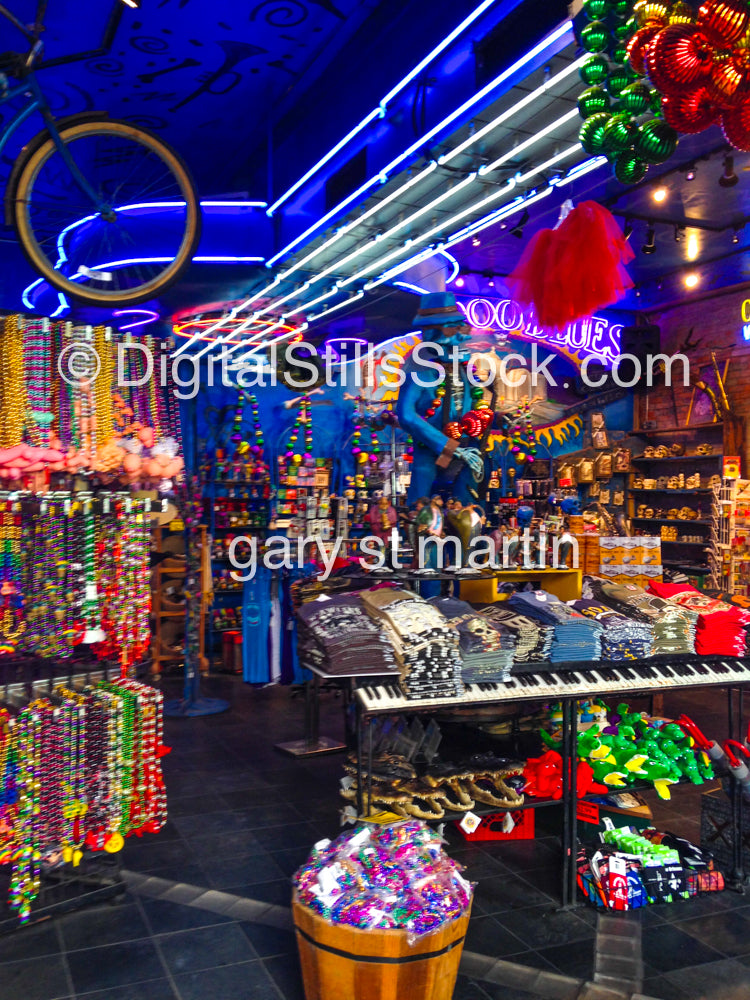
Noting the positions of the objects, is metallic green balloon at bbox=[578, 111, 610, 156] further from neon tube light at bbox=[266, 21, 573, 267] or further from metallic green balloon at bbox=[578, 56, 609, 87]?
neon tube light at bbox=[266, 21, 573, 267]

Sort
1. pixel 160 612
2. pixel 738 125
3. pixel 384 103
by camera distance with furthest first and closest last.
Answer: pixel 160 612, pixel 384 103, pixel 738 125

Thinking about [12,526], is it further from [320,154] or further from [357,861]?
[320,154]

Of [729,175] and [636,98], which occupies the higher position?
[729,175]

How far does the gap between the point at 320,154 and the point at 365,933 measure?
558cm

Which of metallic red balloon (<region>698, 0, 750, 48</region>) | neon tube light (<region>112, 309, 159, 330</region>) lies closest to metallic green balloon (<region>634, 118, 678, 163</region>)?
metallic red balloon (<region>698, 0, 750, 48</region>)

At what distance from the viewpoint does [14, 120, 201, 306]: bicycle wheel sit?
4340 mm

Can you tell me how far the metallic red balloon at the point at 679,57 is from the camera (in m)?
1.87

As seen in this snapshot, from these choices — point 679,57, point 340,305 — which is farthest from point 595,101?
point 340,305

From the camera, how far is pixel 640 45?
2.02m

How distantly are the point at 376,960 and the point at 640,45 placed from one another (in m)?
2.41

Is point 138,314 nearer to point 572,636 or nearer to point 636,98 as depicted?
point 572,636

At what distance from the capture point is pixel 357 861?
90.0 inches

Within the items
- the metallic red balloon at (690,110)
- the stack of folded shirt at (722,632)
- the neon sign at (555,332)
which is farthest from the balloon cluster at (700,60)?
the neon sign at (555,332)

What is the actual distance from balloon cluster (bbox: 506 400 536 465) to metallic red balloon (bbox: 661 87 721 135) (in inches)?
224
